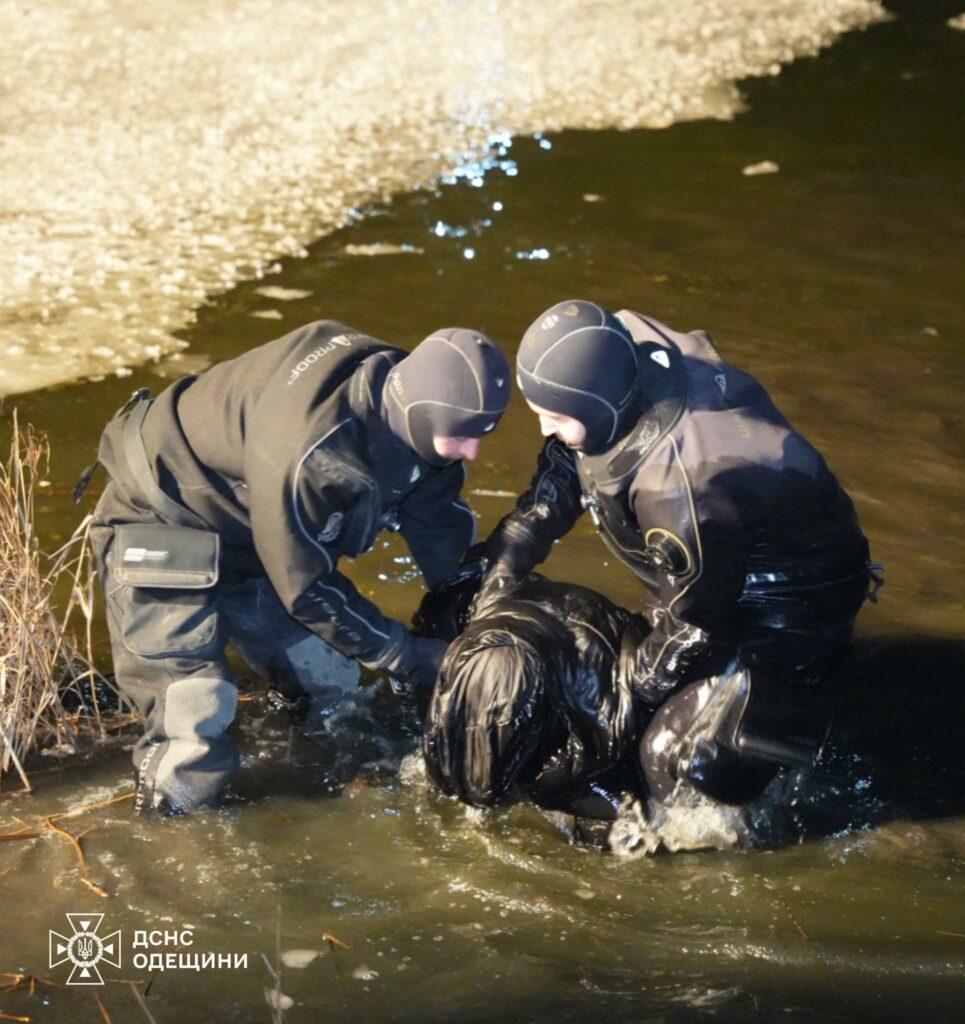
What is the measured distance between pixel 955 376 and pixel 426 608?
150 inches

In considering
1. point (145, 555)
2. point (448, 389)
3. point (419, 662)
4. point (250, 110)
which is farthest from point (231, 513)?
point (250, 110)

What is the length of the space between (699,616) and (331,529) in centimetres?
116

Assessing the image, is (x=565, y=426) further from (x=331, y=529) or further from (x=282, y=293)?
(x=282, y=293)

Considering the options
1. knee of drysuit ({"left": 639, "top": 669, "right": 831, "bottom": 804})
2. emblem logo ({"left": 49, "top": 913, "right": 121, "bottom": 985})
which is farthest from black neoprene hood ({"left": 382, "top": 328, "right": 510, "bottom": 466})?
emblem logo ({"left": 49, "top": 913, "right": 121, "bottom": 985})

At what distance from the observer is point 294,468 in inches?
158

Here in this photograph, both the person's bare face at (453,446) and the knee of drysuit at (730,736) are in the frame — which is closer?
the person's bare face at (453,446)

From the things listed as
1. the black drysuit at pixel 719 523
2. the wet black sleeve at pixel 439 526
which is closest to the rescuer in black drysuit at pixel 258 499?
the wet black sleeve at pixel 439 526

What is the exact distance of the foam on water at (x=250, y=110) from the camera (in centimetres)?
810

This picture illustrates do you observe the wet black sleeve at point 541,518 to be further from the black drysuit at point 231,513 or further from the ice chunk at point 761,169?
the ice chunk at point 761,169

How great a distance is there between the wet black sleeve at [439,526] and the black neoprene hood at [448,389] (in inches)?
29.2

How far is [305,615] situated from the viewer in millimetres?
4230

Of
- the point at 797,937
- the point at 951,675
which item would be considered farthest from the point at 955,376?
the point at 797,937

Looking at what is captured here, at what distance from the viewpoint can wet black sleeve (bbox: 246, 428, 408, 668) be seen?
405cm

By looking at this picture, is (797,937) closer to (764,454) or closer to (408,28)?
(764,454)
